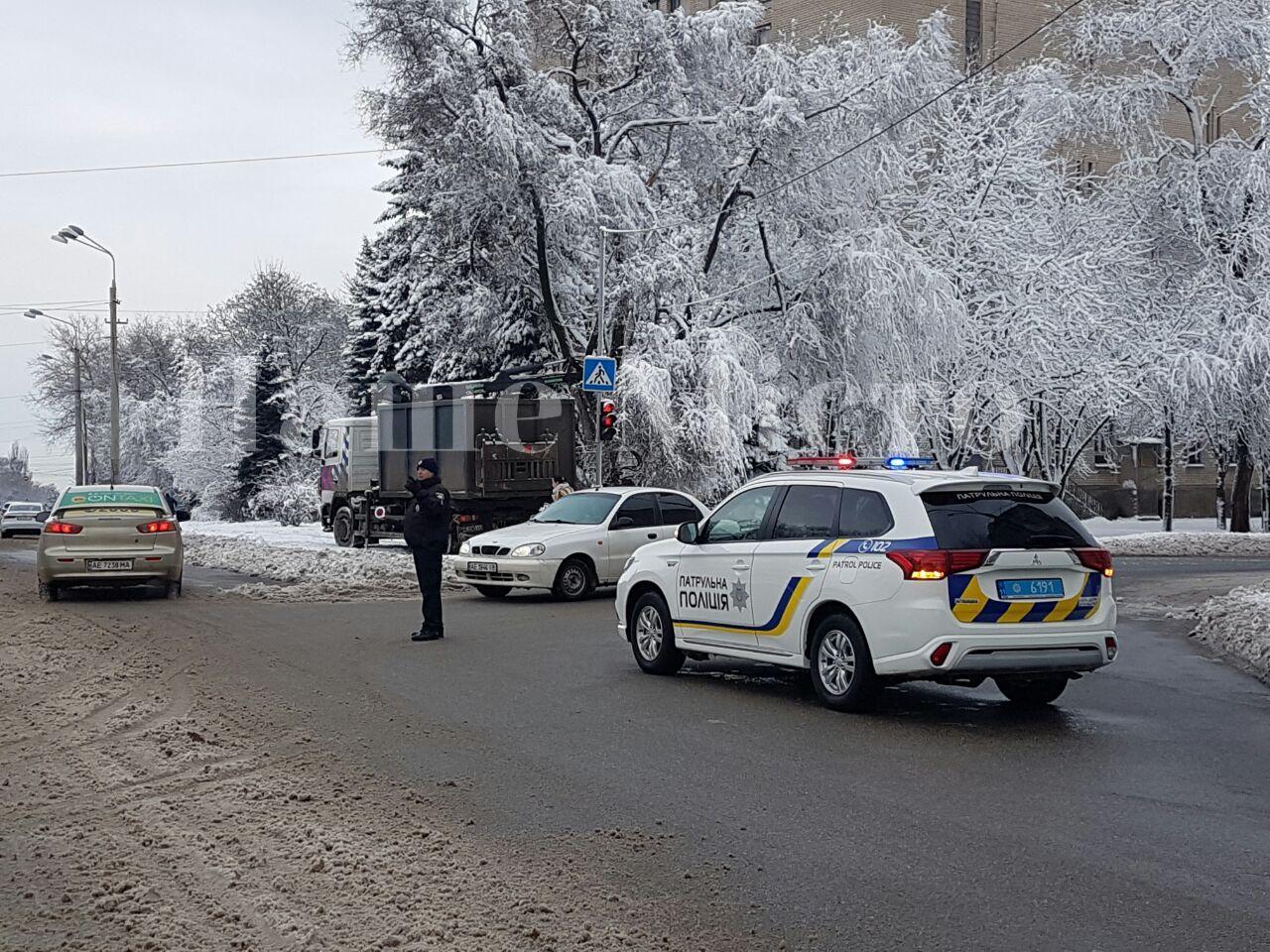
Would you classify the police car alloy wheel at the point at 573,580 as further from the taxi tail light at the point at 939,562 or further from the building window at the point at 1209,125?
the building window at the point at 1209,125

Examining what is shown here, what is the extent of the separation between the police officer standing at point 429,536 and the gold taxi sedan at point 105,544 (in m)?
5.49

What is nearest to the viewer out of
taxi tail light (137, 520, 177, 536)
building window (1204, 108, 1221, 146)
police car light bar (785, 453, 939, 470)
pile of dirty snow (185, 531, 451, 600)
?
police car light bar (785, 453, 939, 470)

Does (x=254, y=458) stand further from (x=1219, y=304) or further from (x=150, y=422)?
(x=1219, y=304)

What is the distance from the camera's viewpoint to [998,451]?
37906mm

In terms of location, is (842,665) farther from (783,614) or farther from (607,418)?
(607,418)

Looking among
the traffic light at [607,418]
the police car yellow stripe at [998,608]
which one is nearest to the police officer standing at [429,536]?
the police car yellow stripe at [998,608]

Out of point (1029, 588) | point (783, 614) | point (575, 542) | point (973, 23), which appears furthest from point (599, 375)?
point (973, 23)

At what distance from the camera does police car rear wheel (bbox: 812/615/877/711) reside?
9579 mm

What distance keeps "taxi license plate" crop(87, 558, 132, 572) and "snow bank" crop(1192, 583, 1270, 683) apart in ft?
44.1

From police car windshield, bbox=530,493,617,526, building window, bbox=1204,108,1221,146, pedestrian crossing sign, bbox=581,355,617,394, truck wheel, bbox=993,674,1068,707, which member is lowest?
truck wheel, bbox=993,674,1068,707

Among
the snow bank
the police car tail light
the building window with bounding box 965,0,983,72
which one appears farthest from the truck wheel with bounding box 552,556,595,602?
the building window with bounding box 965,0,983,72

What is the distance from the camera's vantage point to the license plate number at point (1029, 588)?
9.29 metres

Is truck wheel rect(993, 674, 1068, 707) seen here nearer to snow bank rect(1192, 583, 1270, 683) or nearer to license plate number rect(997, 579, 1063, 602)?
license plate number rect(997, 579, 1063, 602)

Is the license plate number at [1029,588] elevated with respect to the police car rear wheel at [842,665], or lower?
elevated
